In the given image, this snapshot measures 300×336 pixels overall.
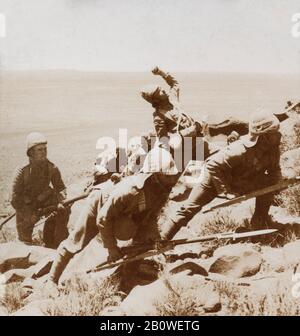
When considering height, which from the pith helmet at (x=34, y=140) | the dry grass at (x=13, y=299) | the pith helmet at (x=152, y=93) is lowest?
the dry grass at (x=13, y=299)

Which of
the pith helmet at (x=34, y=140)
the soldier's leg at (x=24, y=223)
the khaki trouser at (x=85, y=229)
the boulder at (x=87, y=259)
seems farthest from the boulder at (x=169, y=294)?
the pith helmet at (x=34, y=140)

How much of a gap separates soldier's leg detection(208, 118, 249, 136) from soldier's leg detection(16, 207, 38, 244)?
2.10 metres

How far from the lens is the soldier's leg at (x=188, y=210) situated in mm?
5844

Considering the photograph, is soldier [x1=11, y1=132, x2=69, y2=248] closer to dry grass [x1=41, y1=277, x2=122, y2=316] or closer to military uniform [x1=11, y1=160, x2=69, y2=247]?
military uniform [x1=11, y1=160, x2=69, y2=247]

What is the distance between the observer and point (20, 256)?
6.21 meters

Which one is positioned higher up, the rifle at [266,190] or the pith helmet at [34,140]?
the pith helmet at [34,140]

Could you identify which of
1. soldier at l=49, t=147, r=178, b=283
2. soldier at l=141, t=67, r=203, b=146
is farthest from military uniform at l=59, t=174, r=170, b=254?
soldier at l=141, t=67, r=203, b=146

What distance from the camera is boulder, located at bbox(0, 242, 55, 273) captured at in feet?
20.3

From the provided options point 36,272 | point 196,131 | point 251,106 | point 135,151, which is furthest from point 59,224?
point 251,106

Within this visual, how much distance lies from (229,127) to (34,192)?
2175 mm

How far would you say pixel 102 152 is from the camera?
6.46 m

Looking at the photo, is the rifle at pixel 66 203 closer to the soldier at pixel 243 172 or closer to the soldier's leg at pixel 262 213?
the soldier at pixel 243 172

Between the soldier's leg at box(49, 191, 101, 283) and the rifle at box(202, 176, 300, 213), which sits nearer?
the soldier's leg at box(49, 191, 101, 283)

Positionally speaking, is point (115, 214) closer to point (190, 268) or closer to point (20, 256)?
point (190, 268)
